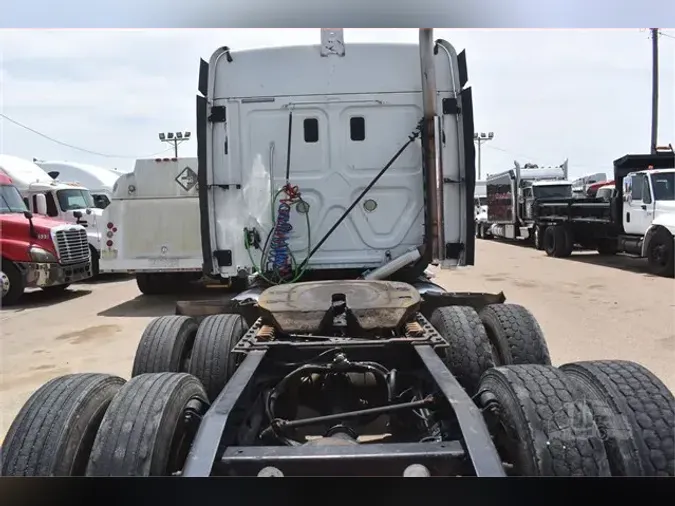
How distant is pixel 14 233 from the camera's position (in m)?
11.3

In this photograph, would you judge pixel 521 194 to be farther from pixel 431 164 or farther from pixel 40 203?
pixel 431 164

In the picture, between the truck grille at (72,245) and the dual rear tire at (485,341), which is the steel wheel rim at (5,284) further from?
the dual rear tire at (485,341)

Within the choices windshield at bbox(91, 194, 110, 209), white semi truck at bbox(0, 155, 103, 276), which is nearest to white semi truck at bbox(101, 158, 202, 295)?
white semi truck at bbox(0, 155, 103, 276)

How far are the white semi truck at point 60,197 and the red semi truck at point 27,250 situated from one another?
1.34 meters

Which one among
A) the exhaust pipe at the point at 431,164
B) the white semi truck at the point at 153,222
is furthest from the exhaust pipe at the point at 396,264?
the white semi truck at the point at 153,222

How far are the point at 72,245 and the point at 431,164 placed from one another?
9487 millimetres

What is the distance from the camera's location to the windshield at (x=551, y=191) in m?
21.0

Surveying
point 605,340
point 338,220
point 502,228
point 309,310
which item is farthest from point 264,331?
point 502,228

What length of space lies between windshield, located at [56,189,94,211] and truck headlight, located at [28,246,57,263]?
3.52 meters

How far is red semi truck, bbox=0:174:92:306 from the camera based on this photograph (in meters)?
11.1

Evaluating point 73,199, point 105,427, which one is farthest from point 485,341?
point 73,199

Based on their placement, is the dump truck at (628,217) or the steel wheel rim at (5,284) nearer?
the steel wheel rim at (5,284)

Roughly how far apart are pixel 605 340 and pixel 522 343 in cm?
372

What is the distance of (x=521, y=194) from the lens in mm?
22000
